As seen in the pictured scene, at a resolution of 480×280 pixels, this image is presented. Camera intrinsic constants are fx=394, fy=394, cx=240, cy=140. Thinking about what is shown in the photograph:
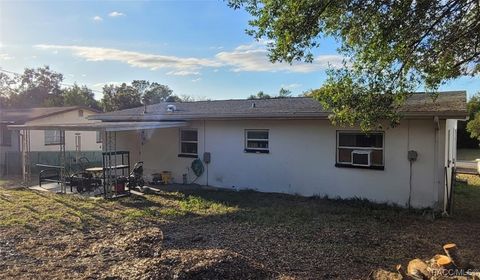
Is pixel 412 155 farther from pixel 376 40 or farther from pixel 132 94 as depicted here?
pixel 132 94

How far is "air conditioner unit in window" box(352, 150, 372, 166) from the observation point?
11430mm

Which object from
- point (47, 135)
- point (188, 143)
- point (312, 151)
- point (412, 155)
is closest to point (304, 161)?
point (312, 151)

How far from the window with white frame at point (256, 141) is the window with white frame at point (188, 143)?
2.40m

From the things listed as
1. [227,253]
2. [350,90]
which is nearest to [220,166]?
[350,90]

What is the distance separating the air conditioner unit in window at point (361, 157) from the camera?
1143cm

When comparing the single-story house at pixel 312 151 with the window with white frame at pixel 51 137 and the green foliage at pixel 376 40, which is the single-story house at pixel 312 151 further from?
the window with white frame at pixel 51 137

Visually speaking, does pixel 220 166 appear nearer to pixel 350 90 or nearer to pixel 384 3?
pixel 350 90

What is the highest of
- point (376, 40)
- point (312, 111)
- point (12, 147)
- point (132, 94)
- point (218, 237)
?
point (132, 94)

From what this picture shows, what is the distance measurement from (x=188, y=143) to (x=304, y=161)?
503cm

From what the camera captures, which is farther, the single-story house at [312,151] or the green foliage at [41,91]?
the green foliage at [41,91]

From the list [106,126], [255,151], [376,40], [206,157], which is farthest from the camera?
[206,157]

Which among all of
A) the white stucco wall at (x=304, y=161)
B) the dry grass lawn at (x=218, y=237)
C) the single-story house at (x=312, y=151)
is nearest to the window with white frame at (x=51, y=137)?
the white stucco wall at (x=304, y=161)

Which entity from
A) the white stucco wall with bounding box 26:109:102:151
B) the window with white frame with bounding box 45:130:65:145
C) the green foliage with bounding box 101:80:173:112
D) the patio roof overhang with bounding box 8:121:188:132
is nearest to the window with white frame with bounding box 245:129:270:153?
the patio roof overhang with bounding box 8:121:188:132

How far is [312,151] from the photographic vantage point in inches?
488
